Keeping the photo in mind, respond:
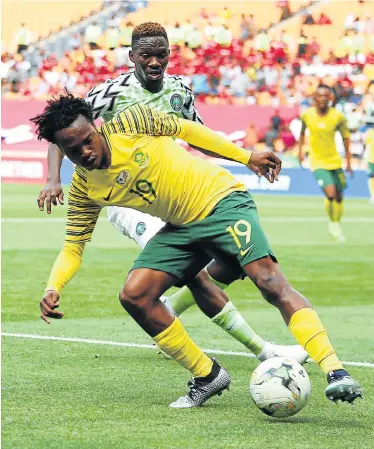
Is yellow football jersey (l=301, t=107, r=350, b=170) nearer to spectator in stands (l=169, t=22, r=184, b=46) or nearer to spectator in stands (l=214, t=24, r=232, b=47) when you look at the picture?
spectator in stands (l=214, t=24, r=232, b=47)

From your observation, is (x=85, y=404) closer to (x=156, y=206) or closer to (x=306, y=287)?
(x=156, y=206)

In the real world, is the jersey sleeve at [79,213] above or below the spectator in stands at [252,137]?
above

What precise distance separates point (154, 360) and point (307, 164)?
22100mm

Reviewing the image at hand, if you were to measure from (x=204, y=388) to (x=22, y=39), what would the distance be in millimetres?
35270

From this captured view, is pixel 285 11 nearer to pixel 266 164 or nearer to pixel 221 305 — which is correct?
pixel 221 305

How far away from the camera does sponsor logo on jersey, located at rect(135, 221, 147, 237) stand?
8.60 m

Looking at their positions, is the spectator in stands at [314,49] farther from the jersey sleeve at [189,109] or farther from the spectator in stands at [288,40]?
the jersey sleeve at [189,109]

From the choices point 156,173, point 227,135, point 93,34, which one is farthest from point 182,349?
point 93,34

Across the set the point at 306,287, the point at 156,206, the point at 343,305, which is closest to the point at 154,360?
the point at 156,206

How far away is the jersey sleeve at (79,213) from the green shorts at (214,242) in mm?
413

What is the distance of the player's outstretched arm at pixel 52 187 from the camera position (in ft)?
22.2

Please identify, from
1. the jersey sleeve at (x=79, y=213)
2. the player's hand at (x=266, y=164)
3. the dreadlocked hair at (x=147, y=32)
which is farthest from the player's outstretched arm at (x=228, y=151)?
the dreadlocked hair at (x=147, y=32)

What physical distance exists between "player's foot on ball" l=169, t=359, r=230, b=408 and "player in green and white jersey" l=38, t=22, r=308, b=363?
2.82ft

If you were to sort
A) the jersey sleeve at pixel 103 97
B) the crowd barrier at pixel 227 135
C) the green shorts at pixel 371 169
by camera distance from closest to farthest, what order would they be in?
1. the jersey sleeve at pixel 103 97
2. the green shorts at pixel 371 169
3. the crowd barrier at pixel 227 135
